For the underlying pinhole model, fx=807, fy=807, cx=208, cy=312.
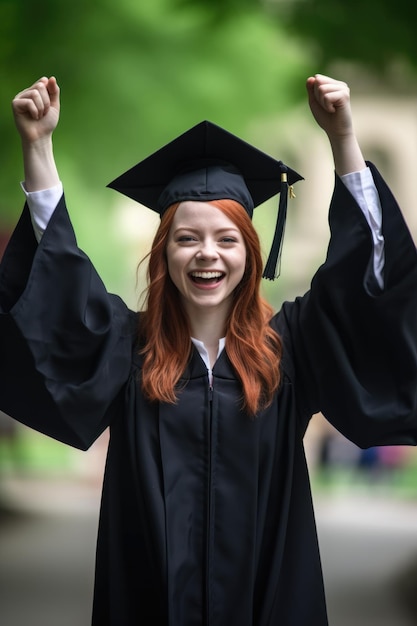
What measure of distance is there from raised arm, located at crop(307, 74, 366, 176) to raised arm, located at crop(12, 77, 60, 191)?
1.89 feet

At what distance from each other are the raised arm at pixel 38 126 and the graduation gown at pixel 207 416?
80 mm

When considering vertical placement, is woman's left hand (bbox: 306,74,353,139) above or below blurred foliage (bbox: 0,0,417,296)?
below

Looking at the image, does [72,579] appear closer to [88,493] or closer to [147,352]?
[88,493]

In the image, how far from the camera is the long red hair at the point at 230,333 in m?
1.92

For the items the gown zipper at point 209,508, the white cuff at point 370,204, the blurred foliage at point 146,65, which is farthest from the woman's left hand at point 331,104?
the blurred foliage at point 146,65

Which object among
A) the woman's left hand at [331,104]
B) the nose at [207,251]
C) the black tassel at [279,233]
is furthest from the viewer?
the black tassel at [279,233]

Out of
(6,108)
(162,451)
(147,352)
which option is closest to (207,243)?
(147,352)

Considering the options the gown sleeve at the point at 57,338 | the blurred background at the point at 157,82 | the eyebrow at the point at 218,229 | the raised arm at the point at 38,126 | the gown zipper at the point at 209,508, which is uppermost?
the blurred background at the point at 157,82

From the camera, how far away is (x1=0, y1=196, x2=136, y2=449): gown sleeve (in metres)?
1.82

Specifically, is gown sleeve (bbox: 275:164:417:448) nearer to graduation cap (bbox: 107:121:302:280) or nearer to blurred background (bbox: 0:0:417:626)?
graduation cap (bbox: 107:121:302:280)

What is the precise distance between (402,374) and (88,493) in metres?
4.88

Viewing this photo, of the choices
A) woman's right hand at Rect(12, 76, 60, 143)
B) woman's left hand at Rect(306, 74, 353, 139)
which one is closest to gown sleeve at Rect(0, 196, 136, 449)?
woman's right hand at Rect(12, 76, 60, 143)

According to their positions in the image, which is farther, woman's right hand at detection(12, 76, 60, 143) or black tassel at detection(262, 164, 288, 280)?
black tassel at detection(262, 164, 288, 280)

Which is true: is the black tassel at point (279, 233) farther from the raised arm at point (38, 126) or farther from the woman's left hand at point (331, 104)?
the raised arm at point (38, 126)
